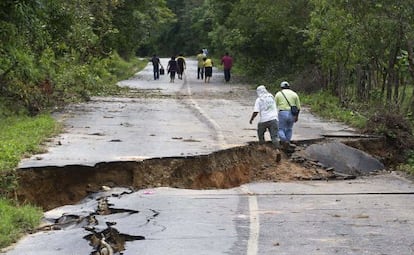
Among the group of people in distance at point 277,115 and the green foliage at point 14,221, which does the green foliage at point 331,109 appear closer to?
the group of people in distance at point 277,115

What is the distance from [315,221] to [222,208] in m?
1.48

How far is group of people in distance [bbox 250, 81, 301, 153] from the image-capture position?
1515 cm

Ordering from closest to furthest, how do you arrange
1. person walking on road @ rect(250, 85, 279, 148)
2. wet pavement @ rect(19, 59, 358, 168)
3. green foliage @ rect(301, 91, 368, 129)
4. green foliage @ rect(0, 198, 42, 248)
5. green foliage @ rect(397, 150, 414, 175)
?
1. green foliage @ rect(0, 198, 42, 248)
2. wet pavement @ rect(19, 59, 358, 168)
3. green foliage @ rect(397, 150, 414, 175)
4. person walking on road @ rect(250, 85, 279, 148)
5. green foliage @ rect(301, 91, 368, 129)

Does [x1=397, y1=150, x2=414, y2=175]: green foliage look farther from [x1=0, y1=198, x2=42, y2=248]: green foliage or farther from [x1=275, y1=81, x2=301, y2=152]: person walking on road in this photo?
[x1=0, y1=198, x2=42, y2=248]: green foliage

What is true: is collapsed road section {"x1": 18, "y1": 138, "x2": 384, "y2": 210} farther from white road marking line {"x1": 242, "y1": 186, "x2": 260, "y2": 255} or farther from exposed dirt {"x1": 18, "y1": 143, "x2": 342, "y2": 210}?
white road marking line {"x1": 242, "y1": 186, "x2": 260, "y2": 255}

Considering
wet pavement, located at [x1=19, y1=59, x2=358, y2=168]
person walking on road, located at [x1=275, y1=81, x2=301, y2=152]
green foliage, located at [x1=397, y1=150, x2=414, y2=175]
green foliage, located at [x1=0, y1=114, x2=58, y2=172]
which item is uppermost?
person walking on road, located at [x1=275, y1=81, x2=301, y2=152]

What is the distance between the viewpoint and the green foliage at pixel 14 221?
334 inches

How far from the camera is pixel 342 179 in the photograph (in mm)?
14305

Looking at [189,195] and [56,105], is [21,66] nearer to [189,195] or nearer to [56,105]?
[56,105]

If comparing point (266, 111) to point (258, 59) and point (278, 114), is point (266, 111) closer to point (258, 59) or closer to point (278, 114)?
point (278, 114)

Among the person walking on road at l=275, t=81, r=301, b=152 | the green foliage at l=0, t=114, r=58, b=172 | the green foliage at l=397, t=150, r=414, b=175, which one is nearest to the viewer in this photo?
the green foliage at l=0, t=114, r=58, b=172

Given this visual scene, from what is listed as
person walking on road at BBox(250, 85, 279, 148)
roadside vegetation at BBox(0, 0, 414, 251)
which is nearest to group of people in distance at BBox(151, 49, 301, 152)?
person walking on road at BBox(250, 85, 279, 148)

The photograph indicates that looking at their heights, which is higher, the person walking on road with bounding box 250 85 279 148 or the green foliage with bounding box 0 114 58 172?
the person walking on road with bounding box 250 85 279 148

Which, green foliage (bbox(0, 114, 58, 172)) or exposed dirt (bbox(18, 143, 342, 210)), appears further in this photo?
green foliage (bbox(0, 114, 58, 172))
